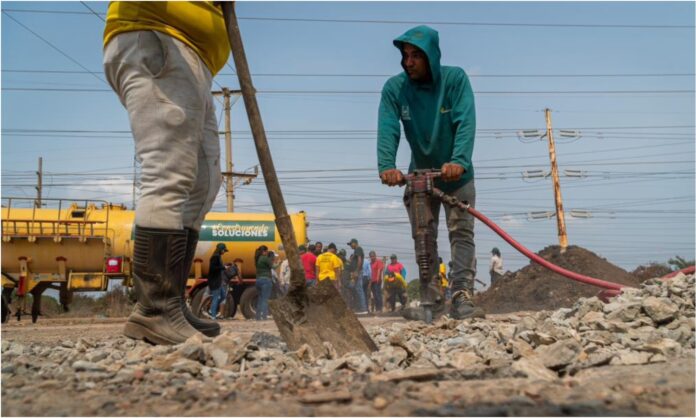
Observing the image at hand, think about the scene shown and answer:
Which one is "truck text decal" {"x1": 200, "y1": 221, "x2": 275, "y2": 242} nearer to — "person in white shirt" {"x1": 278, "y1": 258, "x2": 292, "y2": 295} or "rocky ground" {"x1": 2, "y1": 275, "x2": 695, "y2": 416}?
"person in white shirt" {"x1": 278, "y1": 258, "x2": 292, "y2": 295}

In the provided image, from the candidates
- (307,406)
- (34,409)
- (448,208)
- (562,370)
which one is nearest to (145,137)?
(34,409)

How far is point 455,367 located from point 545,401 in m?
0.80

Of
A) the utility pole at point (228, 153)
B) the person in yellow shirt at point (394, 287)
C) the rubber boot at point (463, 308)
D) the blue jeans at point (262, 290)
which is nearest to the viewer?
the rubber boot at point (463, 308)

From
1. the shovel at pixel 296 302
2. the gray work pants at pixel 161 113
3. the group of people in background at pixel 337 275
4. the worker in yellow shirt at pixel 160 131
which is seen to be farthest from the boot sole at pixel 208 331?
the group of people in background at pixel 337 275

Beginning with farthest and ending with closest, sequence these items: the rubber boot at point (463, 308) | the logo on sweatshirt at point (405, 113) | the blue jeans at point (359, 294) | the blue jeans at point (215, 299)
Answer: the blue jeans at point (359, 294) → the blue jeans at point (215, 299) → the logo on sweatshirt at point (405, 113) → the rubber boot at point (463, 308)

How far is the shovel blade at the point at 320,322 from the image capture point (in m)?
3.16

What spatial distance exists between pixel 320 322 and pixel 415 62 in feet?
8.19

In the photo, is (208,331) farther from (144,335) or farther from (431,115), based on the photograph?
(431,115)

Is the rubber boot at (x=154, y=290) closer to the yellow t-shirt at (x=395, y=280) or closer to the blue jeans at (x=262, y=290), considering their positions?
the blue jeans at (x=262, y=290)

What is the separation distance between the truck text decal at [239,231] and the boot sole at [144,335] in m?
14.3

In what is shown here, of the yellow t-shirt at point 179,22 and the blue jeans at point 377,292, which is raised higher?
the yellow t-shirt at point 179,22

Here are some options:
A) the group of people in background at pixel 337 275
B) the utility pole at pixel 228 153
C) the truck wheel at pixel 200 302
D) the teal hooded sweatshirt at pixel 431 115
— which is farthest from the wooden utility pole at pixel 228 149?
the teal hooded sweatshirt at pixel 431 115

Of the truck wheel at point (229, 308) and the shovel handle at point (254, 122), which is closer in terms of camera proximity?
the shovel handle at point (254, 122)

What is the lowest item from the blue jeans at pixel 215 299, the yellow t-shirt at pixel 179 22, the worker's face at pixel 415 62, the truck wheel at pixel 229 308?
the truck wheel at pixel 229 308
